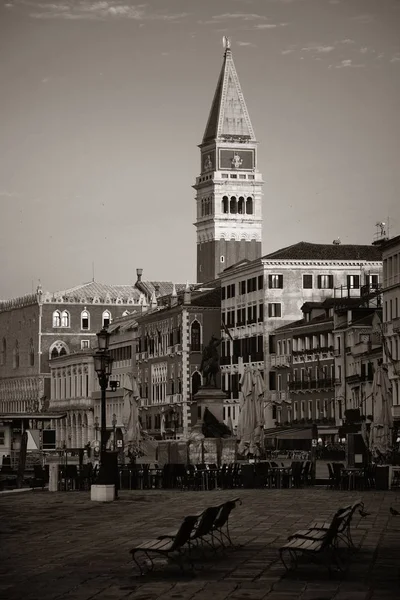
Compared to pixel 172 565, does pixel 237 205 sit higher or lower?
higher

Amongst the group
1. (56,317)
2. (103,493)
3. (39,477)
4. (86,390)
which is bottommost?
(103,493)

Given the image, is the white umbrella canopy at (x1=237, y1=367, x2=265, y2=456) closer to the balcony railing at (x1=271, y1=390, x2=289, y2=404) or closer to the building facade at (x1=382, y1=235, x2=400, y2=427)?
the building facade at (x1=382, y1=235, x2=400, y2=427)

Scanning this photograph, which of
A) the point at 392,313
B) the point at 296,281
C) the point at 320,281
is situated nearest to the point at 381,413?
the point at 392,313

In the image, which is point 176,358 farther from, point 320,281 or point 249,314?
point 320,281

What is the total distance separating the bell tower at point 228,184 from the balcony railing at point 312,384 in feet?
245

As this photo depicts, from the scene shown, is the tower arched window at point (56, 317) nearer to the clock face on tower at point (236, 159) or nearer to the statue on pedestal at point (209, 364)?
the clock face on tower at point (236, 159)

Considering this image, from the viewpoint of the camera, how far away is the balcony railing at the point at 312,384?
102562 millimetres

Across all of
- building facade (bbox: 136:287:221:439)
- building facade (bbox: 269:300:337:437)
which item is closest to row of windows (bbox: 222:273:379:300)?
building facade (bbox: 269:300:337:437)

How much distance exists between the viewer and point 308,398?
4190 inches

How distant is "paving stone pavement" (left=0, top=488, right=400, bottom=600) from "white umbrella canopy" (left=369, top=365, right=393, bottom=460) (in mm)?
14275

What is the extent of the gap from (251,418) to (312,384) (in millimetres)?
42706

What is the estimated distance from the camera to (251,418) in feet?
205

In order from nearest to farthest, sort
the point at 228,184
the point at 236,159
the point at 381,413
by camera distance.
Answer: the point at 381,413 < the point at 236,159 < the point at 228,184

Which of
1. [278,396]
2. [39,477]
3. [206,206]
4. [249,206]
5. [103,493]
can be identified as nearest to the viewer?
[103,493]
